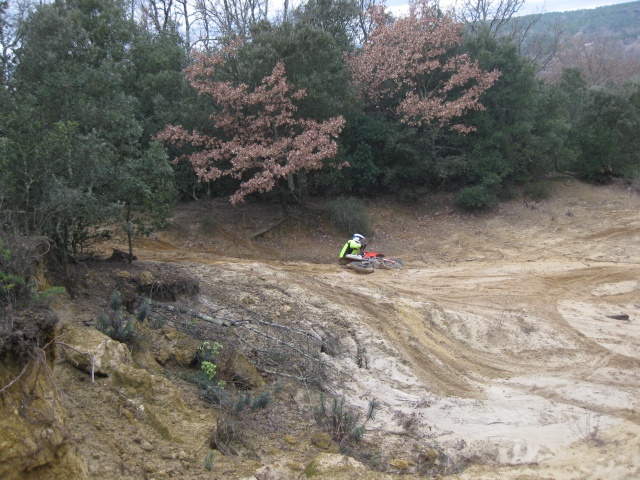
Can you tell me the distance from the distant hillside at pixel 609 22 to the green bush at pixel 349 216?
8300cm

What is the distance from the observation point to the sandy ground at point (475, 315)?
294 inches

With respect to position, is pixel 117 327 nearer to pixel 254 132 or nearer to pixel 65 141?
pixel 65 141

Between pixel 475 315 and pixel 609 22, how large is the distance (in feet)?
364

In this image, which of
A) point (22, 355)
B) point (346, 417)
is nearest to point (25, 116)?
point (22, 355)

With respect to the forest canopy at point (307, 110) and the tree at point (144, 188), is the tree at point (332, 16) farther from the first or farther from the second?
the tree at point (144, 188)

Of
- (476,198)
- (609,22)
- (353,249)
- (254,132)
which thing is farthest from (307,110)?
(609,22)

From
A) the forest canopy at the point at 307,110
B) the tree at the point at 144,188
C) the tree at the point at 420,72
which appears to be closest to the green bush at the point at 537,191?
the forest canopy at the point at 307,110

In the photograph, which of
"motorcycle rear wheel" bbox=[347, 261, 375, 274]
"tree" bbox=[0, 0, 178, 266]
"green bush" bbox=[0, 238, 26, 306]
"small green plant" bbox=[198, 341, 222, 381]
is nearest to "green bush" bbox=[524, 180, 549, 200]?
"motorcycle rear wheel" bbox=[347, 261, 375, 274]

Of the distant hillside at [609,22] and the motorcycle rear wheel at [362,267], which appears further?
the distant hillside at [609,22]

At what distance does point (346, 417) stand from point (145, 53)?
1482 centimetres

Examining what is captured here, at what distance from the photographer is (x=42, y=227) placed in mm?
8312

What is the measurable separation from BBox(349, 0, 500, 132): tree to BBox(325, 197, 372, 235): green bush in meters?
3.52

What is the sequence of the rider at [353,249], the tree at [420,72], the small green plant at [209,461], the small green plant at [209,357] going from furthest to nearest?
the tree at [420,72] → the rider at [353,249] → the small green plant at [209,357] → the small green plant at [209,461]

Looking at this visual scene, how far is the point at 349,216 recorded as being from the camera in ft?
57.3
